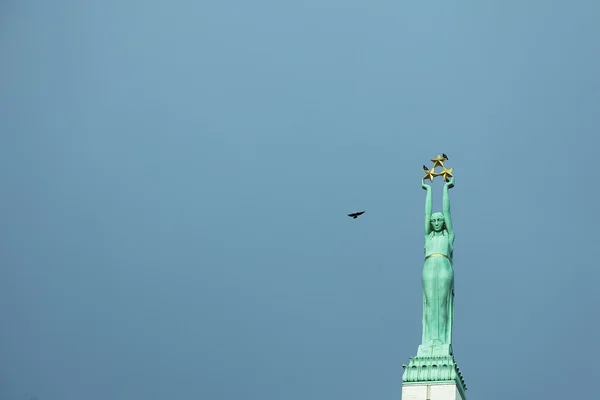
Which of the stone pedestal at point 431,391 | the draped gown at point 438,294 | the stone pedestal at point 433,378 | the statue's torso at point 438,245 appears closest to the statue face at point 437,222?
the statue's torso at point 438,245

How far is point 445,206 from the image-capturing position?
43875 mm

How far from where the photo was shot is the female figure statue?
42438 mm

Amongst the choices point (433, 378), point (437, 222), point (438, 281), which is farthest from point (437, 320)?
point (437, 222)

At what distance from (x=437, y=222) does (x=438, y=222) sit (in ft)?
0.10

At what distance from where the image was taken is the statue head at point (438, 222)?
43781mm

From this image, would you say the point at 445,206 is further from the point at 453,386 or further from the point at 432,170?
the point at 453,386

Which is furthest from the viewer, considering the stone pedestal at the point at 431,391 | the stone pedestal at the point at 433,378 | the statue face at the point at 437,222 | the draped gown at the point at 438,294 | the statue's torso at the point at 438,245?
the statue face at the point at 437,222

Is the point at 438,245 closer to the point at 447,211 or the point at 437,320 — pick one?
the point at 447,211

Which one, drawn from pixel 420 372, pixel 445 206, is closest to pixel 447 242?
pixel 445 206

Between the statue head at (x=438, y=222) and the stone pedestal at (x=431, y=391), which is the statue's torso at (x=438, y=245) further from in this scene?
the stone pedestal at (x=431, y=391)

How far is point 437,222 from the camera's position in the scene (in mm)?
43781

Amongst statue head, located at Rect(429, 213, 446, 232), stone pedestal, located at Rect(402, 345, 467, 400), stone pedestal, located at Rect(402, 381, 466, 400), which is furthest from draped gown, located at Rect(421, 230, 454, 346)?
stone pedestal, located at Rect(402, 381, 466, 400)

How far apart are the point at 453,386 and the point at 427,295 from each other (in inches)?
141

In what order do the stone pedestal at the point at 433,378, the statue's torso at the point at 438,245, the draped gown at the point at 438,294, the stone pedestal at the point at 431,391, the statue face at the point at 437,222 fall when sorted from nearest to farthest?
the stone pedestal at the point at 431,391, the stone pedestal at the point at 433,378, the draped gown at the point at 438,294, the statue's torso at the point at 438,245, the statue face at the point at 437,222
